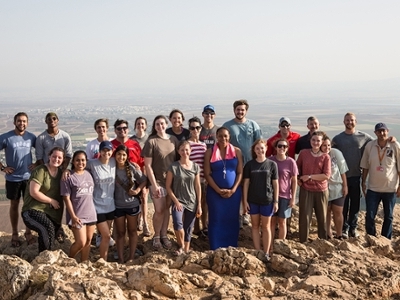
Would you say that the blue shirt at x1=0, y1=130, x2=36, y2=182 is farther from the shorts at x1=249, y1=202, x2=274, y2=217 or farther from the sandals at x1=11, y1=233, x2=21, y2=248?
the shorts at x1=249, y1=202, x2=274, y2=217

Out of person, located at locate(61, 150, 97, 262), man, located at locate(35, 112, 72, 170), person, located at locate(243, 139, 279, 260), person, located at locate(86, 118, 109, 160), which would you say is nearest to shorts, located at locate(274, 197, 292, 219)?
person, located at locate(243, 139, 279, 260)

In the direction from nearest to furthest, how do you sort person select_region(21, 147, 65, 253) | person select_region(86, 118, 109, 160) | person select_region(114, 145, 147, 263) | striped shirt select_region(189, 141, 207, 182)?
person select_region(21, 147, 65, 253), person select_region(114, 145, 147, 263), striped shirt select_region(189, 141, 207, 182), person select_region(86, 118, 109, 160)

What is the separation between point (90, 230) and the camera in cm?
591

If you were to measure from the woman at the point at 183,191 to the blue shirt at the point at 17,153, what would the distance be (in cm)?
269

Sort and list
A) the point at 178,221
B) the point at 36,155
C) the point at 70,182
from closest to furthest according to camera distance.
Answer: the point at 70,182 < the point at 178,221 < the point at 36,155

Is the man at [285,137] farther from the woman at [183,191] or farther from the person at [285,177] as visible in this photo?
the woman at [183,191]

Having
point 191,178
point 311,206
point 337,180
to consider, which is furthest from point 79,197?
point 337,180

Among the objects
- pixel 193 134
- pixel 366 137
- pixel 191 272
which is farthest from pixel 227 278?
pixel 366 137

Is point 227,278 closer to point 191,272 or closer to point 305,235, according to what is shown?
point 191,272

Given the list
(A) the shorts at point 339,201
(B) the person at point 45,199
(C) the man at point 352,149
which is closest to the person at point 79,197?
(B) the person at point 45,199

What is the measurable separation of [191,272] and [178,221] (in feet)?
5.08

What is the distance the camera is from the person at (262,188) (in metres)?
6.33

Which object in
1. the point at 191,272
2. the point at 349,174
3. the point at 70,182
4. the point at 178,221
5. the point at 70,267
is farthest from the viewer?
the point at 349,174

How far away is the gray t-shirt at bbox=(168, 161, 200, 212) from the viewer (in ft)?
20.8
